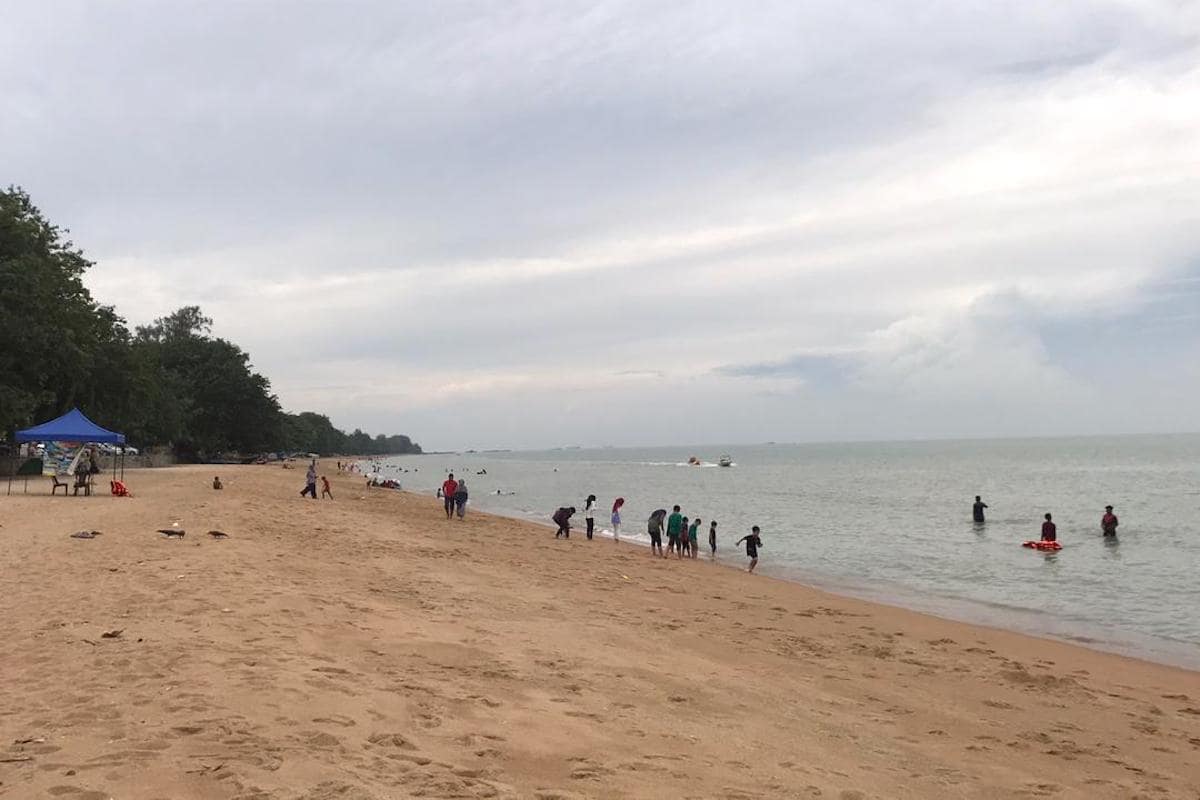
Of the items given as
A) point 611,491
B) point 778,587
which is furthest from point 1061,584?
point 611,491

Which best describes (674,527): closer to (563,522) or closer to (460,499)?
(563,522)

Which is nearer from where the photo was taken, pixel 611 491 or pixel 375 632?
pixel 375 632

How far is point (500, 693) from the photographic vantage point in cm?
690

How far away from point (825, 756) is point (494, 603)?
21.0 ft

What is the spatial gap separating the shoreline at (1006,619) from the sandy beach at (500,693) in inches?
38.3

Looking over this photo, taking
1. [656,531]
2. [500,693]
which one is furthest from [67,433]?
[500,693]

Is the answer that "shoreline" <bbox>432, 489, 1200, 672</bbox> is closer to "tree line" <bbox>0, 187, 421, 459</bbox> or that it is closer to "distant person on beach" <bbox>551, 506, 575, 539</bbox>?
"distant person on beach" <bbox>551, 506, 575, 539</bbox>

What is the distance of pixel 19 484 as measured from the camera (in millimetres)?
29234

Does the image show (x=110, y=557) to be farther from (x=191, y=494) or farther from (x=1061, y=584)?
(x=1061, y=584)

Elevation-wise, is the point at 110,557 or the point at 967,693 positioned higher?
the point at 110,557

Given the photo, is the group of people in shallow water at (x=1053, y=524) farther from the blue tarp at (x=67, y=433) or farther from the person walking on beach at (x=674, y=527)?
the blue tarp at (x=67, y=433)

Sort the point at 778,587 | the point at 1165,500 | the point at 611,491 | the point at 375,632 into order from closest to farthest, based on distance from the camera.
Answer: the point at 375,632 < the point at 778,587 < the point at 1165,500 < the point at 611,491

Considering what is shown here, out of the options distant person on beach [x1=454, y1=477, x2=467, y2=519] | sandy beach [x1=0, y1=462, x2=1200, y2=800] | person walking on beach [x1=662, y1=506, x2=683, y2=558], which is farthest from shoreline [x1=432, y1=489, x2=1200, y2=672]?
distant person on beach [x1=454, y1=477, x2=467, y2=519]

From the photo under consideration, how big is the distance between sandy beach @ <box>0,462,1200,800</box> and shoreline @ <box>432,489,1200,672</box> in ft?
3.20
